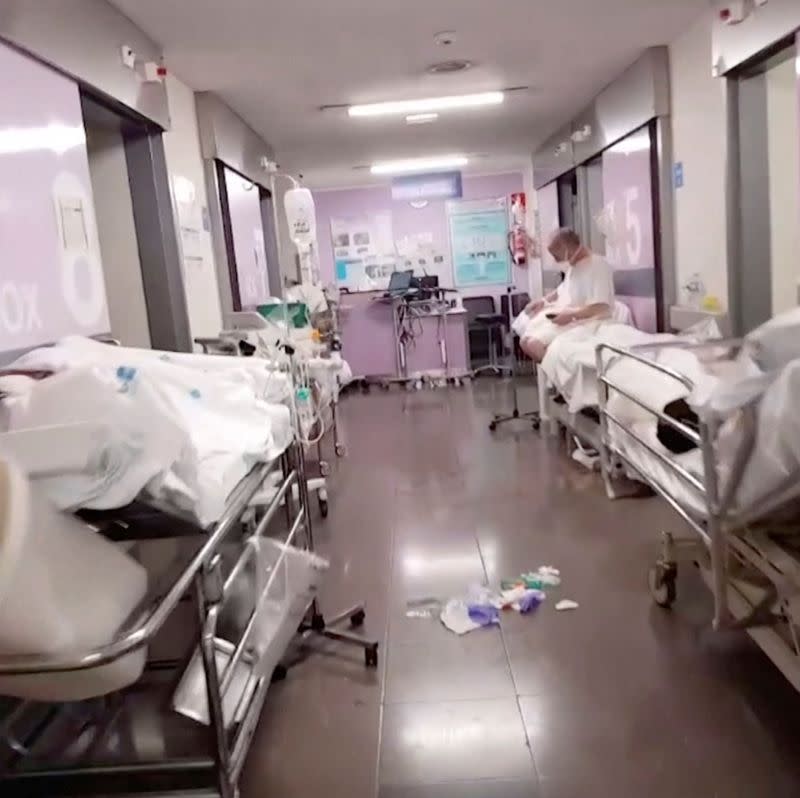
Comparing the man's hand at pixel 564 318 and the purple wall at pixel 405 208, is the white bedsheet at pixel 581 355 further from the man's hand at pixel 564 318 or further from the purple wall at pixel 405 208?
the purple wall at pixel 405 208

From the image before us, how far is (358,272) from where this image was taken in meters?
11.4

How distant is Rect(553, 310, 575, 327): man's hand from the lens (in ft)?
17.1

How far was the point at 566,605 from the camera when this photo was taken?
117 inches

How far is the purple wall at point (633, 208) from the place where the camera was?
16.9ft

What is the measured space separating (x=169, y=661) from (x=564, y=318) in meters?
3.45

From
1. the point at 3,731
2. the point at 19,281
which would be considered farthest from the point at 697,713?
the point at 19,281

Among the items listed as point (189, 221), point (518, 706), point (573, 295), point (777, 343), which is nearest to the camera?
point (777, 343)

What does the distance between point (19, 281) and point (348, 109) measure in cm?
375

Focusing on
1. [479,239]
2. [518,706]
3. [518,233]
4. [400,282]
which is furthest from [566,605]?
[479,239]

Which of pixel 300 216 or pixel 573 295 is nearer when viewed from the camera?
pixel 573 295

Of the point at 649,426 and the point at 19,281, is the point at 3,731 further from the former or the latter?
the point at 649,426

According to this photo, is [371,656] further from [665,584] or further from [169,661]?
[665,584]

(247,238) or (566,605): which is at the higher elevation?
Answer: (247,238)

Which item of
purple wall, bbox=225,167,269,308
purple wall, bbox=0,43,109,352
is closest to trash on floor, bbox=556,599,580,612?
purple wall, bbox=0,43,109,352
